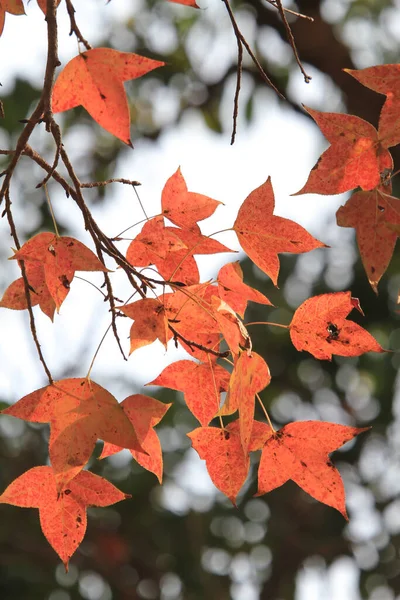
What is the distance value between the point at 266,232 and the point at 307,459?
0.75ft

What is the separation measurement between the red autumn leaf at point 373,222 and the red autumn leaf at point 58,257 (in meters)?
0.23

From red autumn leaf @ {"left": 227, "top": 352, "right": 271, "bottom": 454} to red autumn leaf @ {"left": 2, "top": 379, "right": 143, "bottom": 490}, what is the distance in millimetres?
92

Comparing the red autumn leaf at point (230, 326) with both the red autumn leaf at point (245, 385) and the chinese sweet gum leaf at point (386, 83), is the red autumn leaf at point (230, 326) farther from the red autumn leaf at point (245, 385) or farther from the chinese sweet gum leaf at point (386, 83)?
the chinese sweet gum leaf at point (386, 83)

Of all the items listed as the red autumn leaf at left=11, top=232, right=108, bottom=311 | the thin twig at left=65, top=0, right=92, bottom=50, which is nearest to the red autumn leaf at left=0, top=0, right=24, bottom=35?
the thin twig at left=65, top=0, right=92, bottom=50

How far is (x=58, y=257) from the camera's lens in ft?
2.04

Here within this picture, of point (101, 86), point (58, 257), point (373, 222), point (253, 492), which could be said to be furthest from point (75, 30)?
point (253, 492)

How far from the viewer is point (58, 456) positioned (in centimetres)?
60

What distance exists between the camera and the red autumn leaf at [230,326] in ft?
1.85

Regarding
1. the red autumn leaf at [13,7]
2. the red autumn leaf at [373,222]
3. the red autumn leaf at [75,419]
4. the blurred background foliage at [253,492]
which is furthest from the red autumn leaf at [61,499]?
the blurred background foliage at [253,492]

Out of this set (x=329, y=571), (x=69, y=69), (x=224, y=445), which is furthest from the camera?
(x=329, y=571)

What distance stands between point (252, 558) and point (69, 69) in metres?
2.30

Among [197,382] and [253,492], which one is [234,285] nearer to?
[197,382]

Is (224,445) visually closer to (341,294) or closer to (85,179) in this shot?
(341,294)

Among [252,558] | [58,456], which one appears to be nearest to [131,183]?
[58,456]
